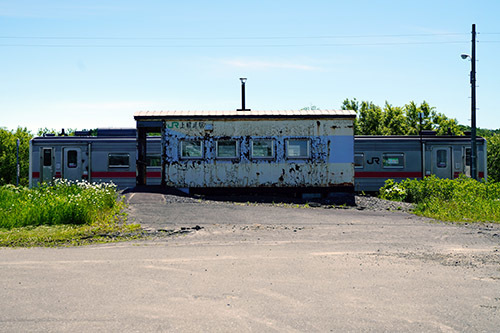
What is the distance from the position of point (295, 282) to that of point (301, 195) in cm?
1442

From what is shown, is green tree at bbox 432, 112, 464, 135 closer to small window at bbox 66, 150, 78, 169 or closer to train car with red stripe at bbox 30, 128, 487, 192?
train car with red stripe at bbox 30, 128, 487, 192

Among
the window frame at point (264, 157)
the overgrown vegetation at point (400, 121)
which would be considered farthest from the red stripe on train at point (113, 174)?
the overgrown vegetation at point (400, 121)

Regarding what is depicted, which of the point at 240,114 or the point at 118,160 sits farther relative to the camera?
the point at 118,160

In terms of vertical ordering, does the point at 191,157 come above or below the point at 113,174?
above

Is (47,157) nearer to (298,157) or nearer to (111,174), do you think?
(111,174)

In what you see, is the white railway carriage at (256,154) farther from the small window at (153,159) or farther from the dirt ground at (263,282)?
the dirt ground at (263,282)

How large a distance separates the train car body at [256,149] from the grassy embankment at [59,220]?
5665 millimetres

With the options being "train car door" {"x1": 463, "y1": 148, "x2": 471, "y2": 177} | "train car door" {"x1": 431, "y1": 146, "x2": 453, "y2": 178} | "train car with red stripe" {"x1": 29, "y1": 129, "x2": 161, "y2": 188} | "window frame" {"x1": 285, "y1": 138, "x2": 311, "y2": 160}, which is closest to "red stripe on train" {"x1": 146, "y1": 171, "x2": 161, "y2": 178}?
"train car with red stripe" {"x1": 29, "y1": 129, "x2": 161, "y2": 188}

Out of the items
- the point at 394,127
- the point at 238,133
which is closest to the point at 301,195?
the point at 238,133

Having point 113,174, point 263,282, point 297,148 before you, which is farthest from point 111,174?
point 263,282

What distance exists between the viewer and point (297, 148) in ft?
68.7

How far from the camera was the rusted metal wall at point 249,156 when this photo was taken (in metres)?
20.8

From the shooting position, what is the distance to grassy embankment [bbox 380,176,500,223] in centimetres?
1506

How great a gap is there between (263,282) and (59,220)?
7.64 metres
